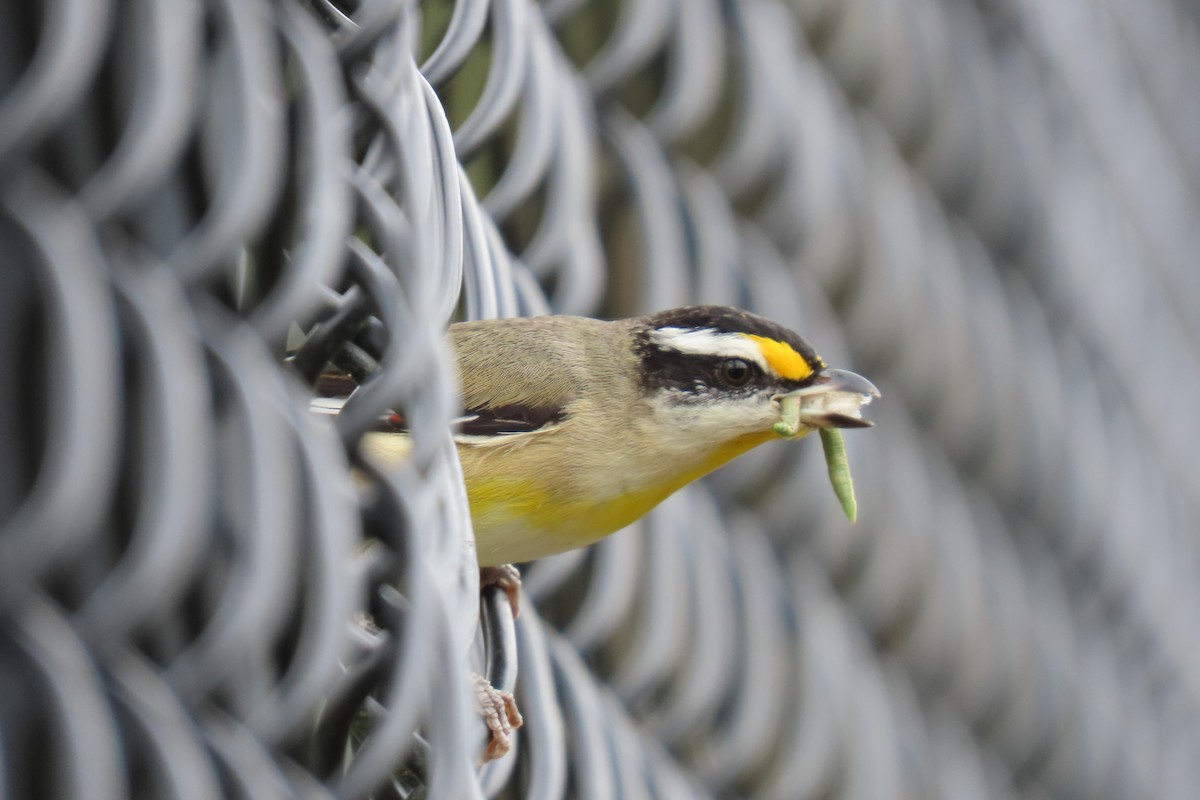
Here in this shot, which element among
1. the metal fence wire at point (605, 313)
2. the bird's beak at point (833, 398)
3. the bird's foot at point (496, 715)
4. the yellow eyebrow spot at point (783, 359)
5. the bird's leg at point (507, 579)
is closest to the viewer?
the metal fence wire at point (605, 313)

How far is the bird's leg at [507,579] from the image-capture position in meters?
1.68

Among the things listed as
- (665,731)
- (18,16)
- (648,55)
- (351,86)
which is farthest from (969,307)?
(18,16)

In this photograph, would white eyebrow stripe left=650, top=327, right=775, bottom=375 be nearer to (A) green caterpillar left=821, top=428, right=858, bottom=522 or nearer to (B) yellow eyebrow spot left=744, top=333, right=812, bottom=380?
(B) yellow eyebrow spot left=744, top=333, right=812, bottom=380

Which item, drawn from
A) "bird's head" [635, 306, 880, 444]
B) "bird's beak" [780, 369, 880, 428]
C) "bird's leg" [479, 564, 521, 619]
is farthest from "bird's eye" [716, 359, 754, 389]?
"bird's leg" [479, 564, 521, 619]

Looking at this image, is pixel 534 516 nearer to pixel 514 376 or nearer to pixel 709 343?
pixel 514 376

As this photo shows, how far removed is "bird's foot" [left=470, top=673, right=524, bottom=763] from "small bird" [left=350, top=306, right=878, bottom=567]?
0.46m

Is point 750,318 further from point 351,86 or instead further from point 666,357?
point 351,86

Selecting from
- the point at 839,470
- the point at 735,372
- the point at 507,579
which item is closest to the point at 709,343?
the point at 735,372

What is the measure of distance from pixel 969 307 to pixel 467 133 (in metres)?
2.33

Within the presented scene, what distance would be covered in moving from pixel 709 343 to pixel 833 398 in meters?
0.24

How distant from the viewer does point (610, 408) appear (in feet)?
7.23

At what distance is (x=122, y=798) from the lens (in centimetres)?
66

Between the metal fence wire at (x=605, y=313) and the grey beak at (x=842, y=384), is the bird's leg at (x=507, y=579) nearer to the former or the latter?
the metal fence wire at (x=605, y=313)

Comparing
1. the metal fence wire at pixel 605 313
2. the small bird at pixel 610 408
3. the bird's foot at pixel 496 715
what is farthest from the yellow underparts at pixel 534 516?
the bird's foot at pixel 496 715
